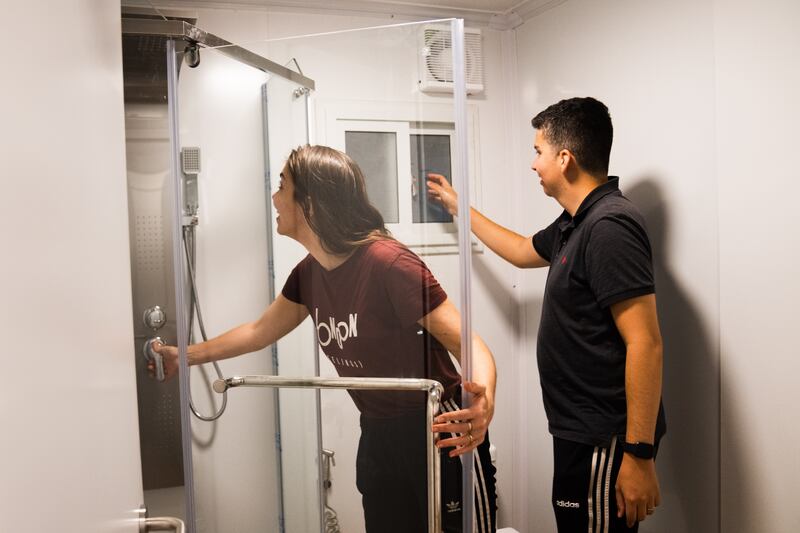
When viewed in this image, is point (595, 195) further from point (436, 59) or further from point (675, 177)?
point (436, 59)

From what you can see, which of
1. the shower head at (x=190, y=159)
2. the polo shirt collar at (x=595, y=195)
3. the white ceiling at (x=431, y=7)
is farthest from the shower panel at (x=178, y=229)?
the polo shirt collar at (x=595, y=195)

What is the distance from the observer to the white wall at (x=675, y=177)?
1.70 meters

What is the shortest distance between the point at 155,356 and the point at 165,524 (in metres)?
0.76

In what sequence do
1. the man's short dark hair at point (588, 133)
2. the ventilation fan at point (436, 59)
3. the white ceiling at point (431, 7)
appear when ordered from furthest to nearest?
the white ceiling at point (431, 7), the man's short dark hair at point (588, 133), the ventilation fan at point (436, 59)

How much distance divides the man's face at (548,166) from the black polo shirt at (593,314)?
131mm

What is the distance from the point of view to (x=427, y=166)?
125 centimetres

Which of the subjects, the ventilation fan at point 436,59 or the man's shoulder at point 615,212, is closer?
the ventilation fan at point 436,59

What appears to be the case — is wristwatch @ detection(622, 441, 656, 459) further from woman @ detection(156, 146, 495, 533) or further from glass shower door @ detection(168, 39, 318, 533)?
glass shower door @ detection(168, 39, 318, 533)

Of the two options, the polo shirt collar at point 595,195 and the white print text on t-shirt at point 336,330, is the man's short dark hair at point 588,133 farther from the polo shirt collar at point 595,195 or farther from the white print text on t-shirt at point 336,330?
the white print text on t-shirt at point 336,330

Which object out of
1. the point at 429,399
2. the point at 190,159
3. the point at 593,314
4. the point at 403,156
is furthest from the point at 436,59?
the point at 593,314

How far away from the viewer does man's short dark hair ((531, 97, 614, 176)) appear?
1.80 meters

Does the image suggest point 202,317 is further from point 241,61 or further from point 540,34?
point 540,34

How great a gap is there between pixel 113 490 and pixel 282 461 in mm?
769

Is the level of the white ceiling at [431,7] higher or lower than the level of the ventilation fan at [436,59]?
higher
